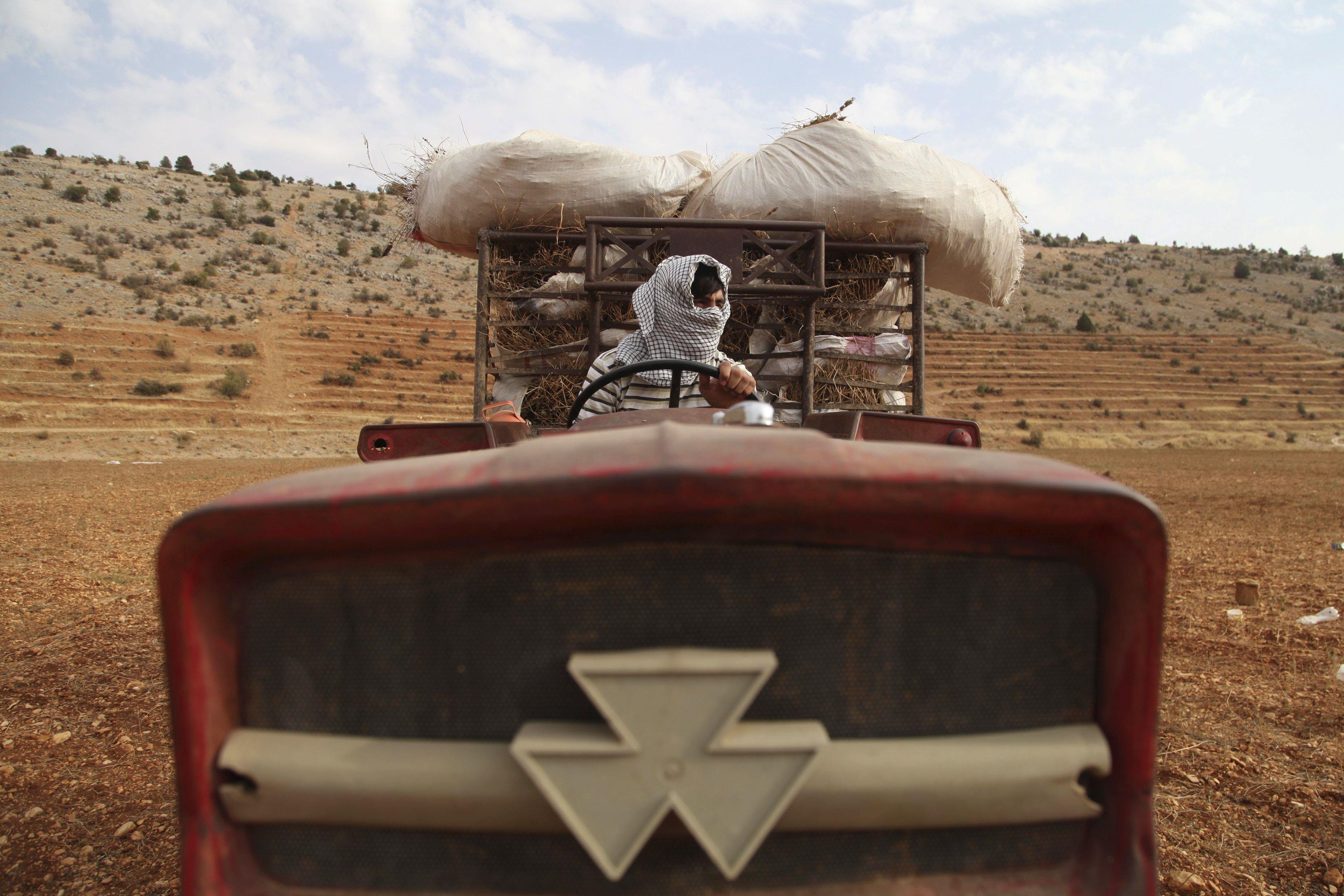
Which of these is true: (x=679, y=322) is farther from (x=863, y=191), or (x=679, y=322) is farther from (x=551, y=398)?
(x=551, y=398)

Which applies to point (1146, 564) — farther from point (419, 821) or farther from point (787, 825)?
point (419, 821)

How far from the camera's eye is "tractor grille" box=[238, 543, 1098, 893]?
1.00m

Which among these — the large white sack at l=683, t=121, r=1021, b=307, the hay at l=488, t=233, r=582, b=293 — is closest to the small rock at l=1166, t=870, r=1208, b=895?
the large white sack at l=683, t=121, r=1021, b=307

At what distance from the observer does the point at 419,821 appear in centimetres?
100

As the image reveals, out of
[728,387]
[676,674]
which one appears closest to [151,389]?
[728,387]

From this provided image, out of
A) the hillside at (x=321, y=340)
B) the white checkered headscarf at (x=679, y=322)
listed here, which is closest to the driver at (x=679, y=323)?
the white checkered headscarf at (x=679, y=322)

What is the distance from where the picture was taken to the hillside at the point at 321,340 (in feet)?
76.0

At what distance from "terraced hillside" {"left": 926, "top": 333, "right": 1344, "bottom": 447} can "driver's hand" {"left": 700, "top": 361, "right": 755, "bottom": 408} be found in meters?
25.3

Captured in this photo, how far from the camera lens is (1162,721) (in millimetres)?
3199

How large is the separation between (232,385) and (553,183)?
22396 mm

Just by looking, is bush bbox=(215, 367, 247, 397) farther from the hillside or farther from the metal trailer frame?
the metal trailer frame

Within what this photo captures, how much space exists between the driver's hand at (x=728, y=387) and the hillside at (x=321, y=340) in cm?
1522

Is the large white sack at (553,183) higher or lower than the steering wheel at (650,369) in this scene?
higher

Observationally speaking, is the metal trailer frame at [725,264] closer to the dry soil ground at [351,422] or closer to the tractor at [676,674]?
the dry soil ground at [351,422]
